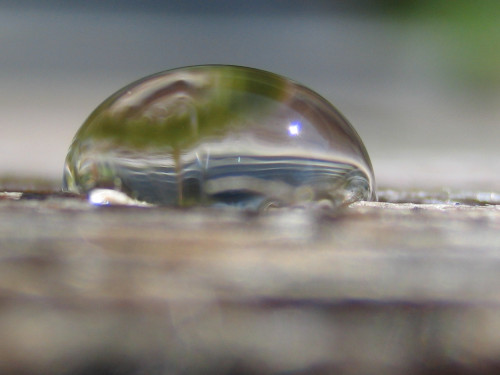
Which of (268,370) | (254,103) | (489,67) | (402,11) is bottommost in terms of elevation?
(268,370)

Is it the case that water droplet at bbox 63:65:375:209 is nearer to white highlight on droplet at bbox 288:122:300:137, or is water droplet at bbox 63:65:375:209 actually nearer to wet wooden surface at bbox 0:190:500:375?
white highlight on droplet at bbox 288:122:300:137

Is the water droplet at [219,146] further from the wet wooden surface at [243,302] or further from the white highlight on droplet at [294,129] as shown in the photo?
the wet wooden surface at [243,302]

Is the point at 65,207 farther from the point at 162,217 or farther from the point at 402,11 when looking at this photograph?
the point at 402,11

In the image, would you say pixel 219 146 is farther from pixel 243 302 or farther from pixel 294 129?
pixel 243 302

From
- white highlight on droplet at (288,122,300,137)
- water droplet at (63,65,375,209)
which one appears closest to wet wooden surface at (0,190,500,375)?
water droplet at (63,65,375,209)

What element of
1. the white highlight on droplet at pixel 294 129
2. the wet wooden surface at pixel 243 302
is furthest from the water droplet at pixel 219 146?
the wet wooden surface at pixel 243 302

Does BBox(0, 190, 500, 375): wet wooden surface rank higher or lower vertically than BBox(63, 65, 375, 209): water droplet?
lower

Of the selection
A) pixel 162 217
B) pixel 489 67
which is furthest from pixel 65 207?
pixel 489 67
